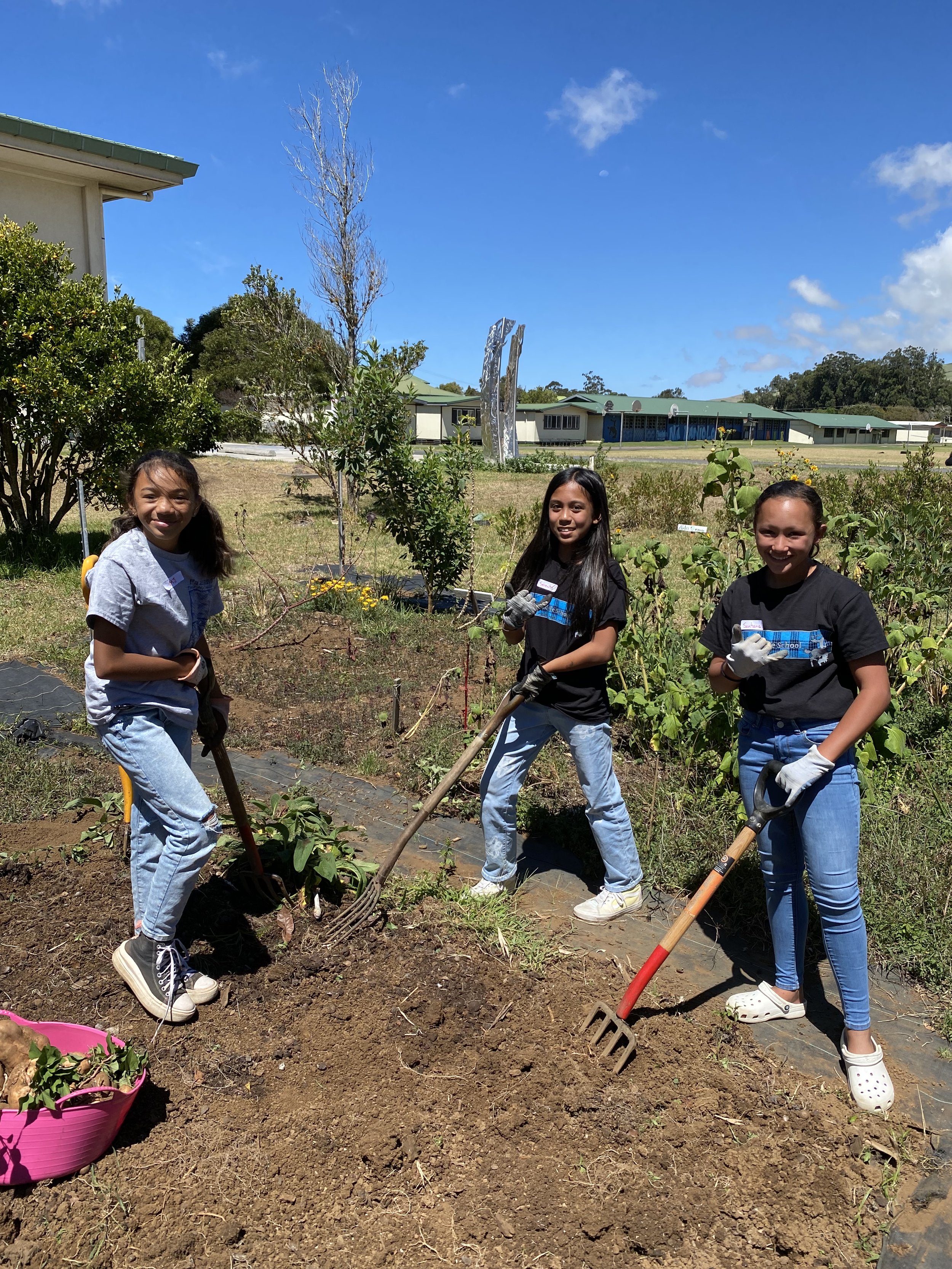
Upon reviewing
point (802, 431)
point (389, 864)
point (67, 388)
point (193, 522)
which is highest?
point (802, 431)

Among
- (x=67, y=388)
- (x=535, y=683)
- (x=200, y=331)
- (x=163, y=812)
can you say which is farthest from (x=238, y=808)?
(x=200, y=331)

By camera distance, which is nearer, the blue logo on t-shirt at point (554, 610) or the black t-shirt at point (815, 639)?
the black t-shirt at point (815, 639)

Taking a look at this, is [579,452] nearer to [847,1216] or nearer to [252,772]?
[252,772]

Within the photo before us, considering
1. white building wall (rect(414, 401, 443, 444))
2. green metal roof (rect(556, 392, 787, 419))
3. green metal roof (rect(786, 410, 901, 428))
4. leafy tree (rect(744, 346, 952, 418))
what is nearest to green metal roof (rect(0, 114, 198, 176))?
white building wall (rect(414, 401, 443, 444))

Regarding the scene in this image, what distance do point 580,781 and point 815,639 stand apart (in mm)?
1188

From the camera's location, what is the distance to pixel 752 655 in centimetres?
252

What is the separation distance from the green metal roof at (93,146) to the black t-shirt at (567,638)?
37.4ft

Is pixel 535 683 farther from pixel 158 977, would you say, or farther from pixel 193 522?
Result: pixel 158 977

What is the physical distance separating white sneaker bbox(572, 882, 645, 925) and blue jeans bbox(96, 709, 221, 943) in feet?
4.93

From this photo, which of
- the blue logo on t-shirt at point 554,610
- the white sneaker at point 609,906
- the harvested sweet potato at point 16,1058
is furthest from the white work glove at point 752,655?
the harvested sweet potato at point 16,1058

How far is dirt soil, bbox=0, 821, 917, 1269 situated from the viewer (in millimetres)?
2074

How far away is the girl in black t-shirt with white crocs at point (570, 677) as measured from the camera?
3.19 m

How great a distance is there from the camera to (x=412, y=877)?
12.1ft

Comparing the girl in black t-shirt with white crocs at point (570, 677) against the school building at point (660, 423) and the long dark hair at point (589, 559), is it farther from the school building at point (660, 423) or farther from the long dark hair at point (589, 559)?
the school building at point (660, 423)
